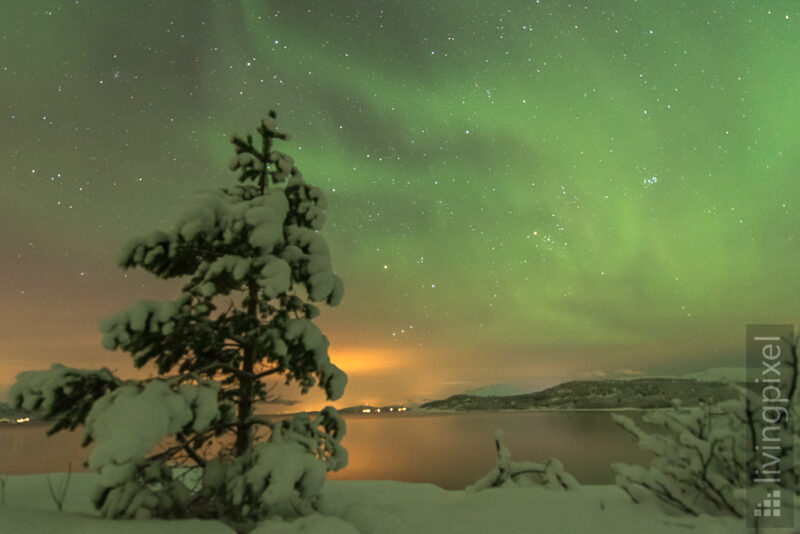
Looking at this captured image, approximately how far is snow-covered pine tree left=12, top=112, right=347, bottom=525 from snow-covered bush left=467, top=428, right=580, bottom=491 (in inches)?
131

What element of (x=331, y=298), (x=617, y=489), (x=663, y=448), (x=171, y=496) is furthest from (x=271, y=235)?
(x=617, y=489)

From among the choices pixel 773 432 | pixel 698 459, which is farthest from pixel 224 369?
pixel 773 432

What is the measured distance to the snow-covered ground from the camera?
4.85 meters

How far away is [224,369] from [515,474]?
5390 millimetres

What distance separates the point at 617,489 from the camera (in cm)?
865

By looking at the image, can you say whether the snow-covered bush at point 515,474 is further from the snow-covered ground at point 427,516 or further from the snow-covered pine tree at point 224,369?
the snow-covered pine tree at point 224,369

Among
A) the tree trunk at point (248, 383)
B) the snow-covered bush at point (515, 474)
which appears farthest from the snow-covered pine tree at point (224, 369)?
the snow-covered bush at point (515, 474)

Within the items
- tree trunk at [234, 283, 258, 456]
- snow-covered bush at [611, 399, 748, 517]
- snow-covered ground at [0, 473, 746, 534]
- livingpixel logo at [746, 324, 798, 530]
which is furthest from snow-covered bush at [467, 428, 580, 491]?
tree trunk at [234, 283, 258, 456]

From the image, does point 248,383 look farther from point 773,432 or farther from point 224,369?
point 773,432

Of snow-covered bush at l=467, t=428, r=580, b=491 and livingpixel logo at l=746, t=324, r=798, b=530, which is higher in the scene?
livingpixel logo at l=746, t=324, r=798, b=530

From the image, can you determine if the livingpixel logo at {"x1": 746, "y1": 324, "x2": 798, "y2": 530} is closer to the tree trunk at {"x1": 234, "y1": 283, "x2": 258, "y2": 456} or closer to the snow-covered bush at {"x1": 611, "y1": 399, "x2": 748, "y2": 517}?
the snow-covered bush at {"x1": 611, "y1": 399, "x2": 748, "y2": 517}

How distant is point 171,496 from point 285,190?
13.7ft

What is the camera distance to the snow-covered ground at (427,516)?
15.9 ft

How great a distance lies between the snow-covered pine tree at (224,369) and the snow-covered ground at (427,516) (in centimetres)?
48
